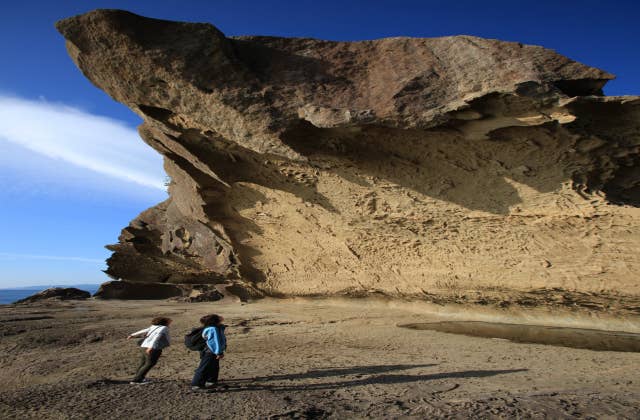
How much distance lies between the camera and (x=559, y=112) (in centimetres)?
456

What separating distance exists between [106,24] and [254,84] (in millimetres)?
2097

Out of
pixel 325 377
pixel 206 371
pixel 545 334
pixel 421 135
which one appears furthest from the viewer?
pixel 545 334

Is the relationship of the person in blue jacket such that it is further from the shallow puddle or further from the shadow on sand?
the shallow puddle

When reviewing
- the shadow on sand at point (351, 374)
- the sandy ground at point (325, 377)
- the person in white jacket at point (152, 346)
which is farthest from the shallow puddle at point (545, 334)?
the person in white jacket at point (152, 346)

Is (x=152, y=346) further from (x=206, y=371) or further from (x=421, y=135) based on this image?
(x=421, y=135)

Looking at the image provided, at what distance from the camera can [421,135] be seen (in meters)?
5.48

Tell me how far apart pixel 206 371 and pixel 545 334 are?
5646 mm

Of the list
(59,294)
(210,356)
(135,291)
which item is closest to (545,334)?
(210,356)

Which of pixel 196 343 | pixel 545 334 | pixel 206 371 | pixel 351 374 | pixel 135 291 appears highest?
pixel 135 291

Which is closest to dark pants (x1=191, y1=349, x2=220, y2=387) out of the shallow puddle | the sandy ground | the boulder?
the sandy ground

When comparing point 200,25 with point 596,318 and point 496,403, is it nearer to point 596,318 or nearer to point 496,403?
point 496,403

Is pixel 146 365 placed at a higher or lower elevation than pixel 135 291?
lower

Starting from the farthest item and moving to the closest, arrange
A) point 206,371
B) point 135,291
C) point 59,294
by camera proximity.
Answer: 1. point 135,291
2. point 59,294
3. point 206,371

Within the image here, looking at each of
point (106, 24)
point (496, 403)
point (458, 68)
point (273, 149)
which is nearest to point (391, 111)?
point (458, 68)
